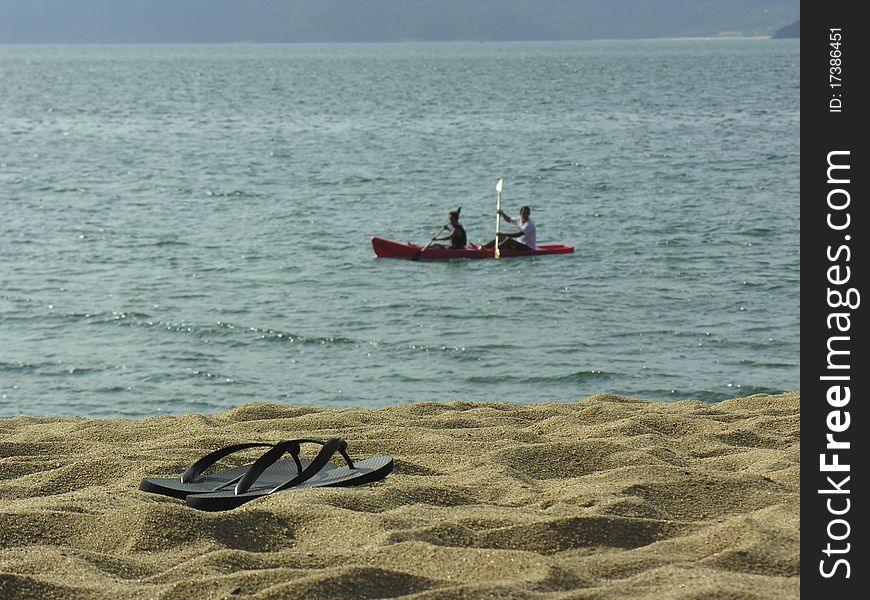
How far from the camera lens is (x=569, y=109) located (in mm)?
57594

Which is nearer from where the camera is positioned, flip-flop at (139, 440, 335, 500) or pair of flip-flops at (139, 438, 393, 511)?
pair of flip-flops at (139, 438, 393, 511)

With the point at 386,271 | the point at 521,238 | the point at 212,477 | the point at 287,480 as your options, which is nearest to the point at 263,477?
the point at 287,480

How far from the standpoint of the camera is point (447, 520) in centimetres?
408

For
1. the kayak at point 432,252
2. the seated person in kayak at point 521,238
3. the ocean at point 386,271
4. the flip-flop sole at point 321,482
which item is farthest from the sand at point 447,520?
the seated person in kayak at point 521,238

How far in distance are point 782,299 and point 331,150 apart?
26409mm

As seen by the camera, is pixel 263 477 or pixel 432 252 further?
pixel 432 252

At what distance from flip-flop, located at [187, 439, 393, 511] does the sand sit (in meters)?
0.12

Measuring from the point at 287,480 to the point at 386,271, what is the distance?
13.3 meters

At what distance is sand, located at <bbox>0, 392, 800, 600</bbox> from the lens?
3.44 meters

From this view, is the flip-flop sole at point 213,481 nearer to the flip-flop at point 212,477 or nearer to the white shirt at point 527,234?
the flip-flop at point 212,477

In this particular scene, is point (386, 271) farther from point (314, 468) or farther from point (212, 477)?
point (314, 468)

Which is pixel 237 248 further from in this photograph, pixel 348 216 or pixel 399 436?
pixel 399 436
